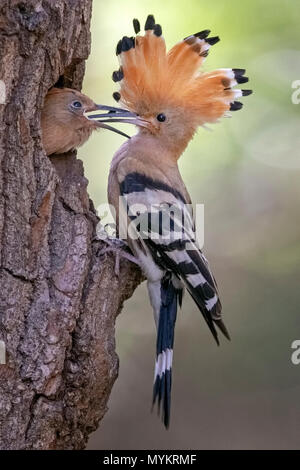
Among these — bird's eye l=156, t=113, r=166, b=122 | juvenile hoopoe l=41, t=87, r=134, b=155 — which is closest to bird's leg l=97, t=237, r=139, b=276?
juvenile hoopoe l=41, t=87, r=134, b=155

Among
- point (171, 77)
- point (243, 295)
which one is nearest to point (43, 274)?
point (171, 77)

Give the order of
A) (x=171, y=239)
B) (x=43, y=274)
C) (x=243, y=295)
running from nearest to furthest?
1. (x=43, y=274)
2. (x=171, y=239)
3. (x=243, y=295)

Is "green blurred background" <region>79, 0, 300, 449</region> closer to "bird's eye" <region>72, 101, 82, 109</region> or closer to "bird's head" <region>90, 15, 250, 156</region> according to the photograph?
"bird's head" <region>90, 15, 250, 156</region>

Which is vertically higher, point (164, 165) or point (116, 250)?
point (164, 165)

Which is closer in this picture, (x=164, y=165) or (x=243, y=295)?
(x=164, y=165)

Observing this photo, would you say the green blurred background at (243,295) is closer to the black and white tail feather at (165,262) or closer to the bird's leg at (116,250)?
the black and white tail feather at (165,262)

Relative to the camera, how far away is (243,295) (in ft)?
18.2

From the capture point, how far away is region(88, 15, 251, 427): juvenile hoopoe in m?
3.56

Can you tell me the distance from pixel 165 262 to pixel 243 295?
206cm

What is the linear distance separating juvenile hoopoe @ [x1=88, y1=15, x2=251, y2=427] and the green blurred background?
1196 millimetres

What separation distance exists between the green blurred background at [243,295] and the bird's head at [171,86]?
117 cm

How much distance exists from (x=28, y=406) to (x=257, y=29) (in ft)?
9.58

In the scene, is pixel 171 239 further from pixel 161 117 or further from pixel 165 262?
pixel 161 117
